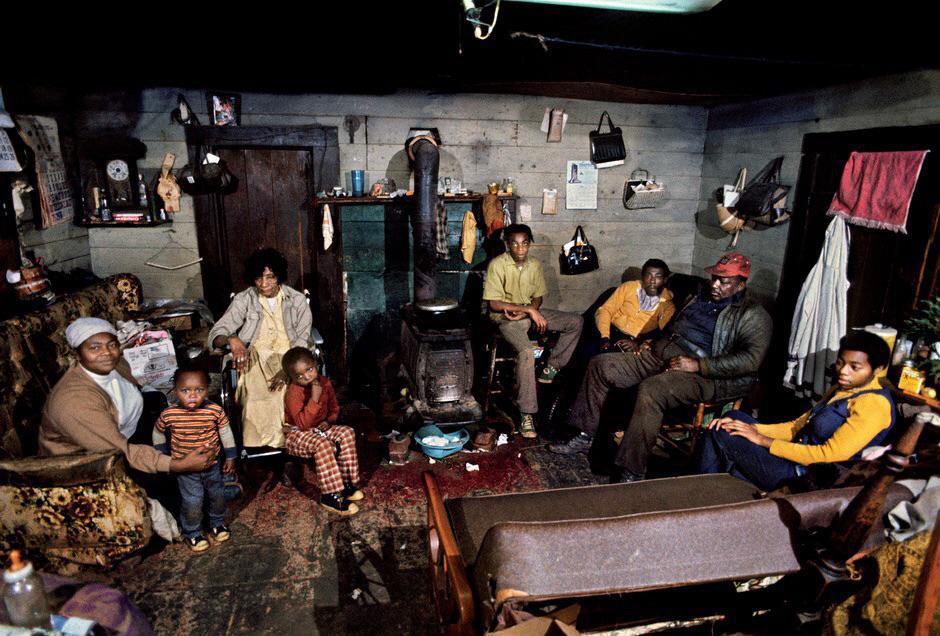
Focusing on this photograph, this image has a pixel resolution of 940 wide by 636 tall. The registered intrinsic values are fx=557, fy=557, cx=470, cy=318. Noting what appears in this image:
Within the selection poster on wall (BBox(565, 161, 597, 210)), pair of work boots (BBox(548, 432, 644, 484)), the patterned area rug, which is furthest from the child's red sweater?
poster on wall (BBox(565, 161, 597, 210))

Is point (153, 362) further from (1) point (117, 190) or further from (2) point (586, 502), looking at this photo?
(2) point (586, 502)

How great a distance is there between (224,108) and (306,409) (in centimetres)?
322

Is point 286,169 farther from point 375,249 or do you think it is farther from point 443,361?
point 443,361

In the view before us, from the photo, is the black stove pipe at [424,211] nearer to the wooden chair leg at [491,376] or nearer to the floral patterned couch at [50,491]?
the wooden chair leg at [491,376]

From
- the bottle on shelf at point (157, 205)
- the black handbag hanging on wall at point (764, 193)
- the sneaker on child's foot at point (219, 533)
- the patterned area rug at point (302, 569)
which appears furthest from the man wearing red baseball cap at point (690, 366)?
the bottle on shelf at point (157, 205)

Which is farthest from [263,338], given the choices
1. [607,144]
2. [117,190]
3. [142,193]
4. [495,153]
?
[607,144]

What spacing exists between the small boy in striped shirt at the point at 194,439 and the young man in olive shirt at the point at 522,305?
8.53ft

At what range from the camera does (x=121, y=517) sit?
3129mm

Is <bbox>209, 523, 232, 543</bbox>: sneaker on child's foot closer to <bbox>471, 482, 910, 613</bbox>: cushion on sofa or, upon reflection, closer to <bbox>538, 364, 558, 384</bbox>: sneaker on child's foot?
<bbox>471, 482, 910, 613</bbox>: cushion on sofa

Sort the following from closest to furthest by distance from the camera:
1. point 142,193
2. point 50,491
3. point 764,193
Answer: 1. point 50,491
2. point 764,193
3. point 142,193

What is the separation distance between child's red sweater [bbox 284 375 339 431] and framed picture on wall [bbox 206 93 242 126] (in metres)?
2.95

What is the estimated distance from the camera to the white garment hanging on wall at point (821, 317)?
447 cm

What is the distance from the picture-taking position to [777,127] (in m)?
5.29

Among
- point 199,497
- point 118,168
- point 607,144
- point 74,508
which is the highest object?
point 607,144
